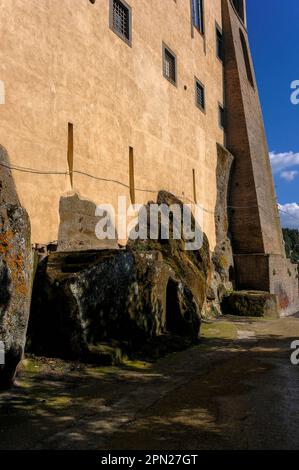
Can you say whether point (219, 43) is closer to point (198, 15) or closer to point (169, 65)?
point (198, 15)

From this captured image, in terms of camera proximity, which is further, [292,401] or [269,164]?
[269,164]

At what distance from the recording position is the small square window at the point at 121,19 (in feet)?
43.3

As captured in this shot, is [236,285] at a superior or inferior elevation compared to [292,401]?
superior

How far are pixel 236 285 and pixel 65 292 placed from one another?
14.6 m

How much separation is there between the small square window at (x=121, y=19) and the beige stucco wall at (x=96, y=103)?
1.16ft

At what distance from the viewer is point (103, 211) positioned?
1192 centimetres

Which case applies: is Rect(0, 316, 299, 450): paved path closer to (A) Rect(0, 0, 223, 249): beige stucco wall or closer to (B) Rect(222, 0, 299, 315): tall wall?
(A) Rect(0, 0, 223, 249): beige stucco wall

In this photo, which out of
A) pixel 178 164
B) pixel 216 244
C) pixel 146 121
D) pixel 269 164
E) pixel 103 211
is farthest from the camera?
pixel 269 164

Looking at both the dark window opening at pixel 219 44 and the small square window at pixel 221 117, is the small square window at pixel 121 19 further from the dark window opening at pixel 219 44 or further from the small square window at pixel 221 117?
the dark window opening at pixel 219 44

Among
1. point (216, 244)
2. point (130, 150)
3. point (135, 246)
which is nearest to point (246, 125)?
point (216, 244)

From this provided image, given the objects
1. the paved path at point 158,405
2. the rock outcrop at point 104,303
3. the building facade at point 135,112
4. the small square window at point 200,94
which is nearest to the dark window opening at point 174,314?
the rock outcrop at point 104,303

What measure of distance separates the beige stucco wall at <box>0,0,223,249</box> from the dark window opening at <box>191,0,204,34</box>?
2.75 ft

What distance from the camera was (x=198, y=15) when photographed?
20250 millimetres

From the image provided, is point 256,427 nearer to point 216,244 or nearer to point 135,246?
point 135,246
